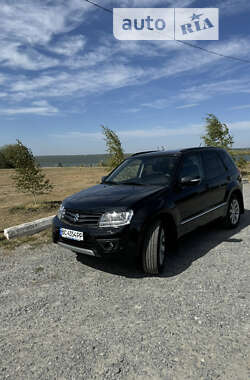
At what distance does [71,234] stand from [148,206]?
3.66 feet

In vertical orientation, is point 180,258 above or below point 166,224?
below

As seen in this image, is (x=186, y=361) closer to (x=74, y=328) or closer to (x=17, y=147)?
(x=74, y=328)

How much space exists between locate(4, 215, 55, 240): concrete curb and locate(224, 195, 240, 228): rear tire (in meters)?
3.97

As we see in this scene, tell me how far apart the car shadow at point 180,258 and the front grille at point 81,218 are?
0.54 metres

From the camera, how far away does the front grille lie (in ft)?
10.9

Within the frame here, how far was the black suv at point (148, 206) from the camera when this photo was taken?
3.22 m

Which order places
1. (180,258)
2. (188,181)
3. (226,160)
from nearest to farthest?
(188,181) < (180,258) < (226,160)

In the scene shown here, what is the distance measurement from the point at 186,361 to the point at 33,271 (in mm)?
2535

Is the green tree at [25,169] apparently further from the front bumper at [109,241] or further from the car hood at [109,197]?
the front bumper at [109,241]

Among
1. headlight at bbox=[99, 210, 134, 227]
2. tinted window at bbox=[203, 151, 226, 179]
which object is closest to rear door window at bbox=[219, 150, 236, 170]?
tinted window at bbox=[203, 151, 226, 179]

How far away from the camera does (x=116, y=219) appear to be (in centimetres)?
323

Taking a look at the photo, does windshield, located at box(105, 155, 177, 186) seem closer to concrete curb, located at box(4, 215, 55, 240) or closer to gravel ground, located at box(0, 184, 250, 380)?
gravel ground, located at box(0, 184, 250, 380)

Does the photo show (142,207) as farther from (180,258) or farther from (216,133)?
(216,133)

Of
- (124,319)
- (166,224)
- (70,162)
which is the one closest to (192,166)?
(166,224)
